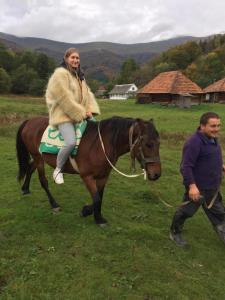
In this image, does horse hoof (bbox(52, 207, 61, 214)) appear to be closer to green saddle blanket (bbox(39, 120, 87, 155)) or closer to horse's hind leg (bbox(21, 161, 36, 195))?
green saddle blanket (bbox(39, 120, 87, 155))

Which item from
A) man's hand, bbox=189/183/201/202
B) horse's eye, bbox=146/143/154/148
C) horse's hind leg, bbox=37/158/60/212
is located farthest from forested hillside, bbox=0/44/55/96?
man's hand, bbox=189/183/201/202

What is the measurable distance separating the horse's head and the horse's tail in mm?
3473

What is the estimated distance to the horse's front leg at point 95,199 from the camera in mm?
6582

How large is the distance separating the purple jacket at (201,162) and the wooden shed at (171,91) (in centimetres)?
4506

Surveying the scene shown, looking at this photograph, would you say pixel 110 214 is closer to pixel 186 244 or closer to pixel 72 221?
pixel 72 221

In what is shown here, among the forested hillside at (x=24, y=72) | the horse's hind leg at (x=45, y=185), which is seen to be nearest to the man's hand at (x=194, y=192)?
the horse's hind leg at (x=45, y=185)

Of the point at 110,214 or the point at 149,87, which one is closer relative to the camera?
the point at 110,214

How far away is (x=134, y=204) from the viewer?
8.62 meters

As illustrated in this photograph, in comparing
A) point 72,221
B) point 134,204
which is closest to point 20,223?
point 72,221

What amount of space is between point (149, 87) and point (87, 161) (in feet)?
163

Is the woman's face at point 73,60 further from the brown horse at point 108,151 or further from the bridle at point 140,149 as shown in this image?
the bridle at point 140,149

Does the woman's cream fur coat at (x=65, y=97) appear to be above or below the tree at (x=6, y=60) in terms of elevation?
below

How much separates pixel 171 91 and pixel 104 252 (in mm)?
47357

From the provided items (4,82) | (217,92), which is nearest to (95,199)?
(4,82)
